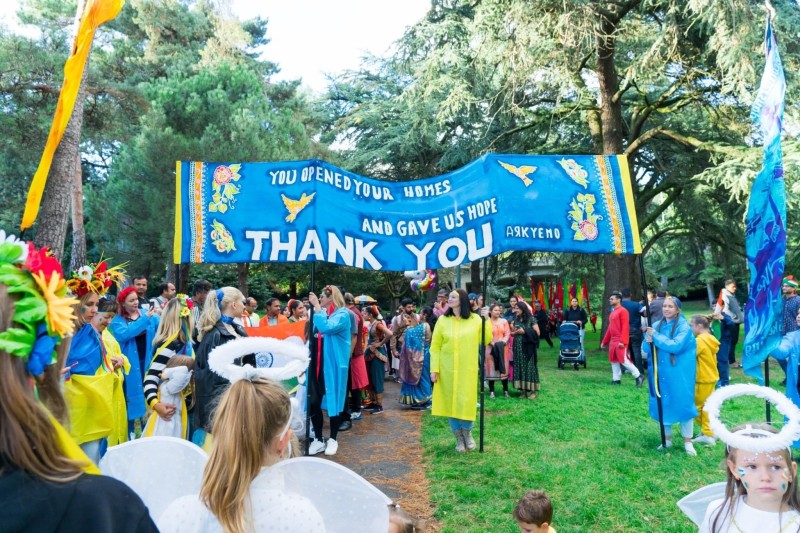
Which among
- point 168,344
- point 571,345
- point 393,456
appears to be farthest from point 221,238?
point 571,345

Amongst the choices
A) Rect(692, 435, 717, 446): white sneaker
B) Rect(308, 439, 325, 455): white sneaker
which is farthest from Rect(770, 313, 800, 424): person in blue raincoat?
Rect(308, 439, 325, 455): white sneaker

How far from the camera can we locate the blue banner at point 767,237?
4426 mm

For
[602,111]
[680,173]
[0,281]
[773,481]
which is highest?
[602,111]

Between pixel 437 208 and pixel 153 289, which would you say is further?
pixel 153 289

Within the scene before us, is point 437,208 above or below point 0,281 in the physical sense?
above

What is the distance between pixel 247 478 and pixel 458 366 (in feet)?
16.4

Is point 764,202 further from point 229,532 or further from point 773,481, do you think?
point 229,532

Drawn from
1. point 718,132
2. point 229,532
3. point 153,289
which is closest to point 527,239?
point 229,532

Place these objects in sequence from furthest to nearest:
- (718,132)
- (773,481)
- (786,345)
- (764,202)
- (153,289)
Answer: (153,289), (718,132), (786,345), (764,202), (773,481)

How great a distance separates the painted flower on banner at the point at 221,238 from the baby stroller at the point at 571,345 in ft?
34.2

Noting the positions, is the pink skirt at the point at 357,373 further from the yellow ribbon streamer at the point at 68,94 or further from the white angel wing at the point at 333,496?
the white angel wing at the point at 333,496

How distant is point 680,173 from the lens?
57.0ft

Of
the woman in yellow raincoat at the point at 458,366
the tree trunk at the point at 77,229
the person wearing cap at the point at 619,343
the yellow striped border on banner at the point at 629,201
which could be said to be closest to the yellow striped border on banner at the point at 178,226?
the woman in yellow raincoat at the point at 458,366

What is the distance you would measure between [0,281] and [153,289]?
98.6ft
